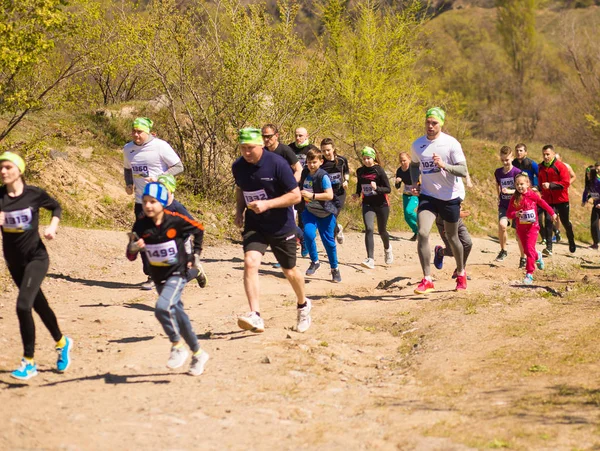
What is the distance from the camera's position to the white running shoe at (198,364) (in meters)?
6.79

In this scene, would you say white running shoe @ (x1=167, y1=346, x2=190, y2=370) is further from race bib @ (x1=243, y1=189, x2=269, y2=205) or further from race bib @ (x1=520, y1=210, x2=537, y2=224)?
race bib @ (x1=520, y1=210, x2=537, y2=224)

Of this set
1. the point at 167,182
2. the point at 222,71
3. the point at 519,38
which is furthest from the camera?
the point at 519,38

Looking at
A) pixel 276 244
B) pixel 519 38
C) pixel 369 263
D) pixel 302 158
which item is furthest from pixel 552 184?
pixel 519 38

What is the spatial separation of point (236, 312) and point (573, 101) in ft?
134

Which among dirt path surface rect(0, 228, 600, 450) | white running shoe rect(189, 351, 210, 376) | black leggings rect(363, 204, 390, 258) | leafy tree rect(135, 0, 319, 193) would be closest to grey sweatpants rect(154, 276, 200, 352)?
white running shoe rect(189, 351, 210, 376)

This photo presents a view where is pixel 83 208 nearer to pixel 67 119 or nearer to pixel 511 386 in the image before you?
pixel 67 119

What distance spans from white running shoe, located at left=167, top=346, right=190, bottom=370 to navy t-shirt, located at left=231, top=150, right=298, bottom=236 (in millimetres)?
1780

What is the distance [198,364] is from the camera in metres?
6.82

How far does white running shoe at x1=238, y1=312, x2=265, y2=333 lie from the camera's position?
310 inches

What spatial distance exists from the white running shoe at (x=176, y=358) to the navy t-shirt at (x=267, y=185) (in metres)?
1.78

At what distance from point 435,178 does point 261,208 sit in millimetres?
3288

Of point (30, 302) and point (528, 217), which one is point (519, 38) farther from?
point (30, 302)

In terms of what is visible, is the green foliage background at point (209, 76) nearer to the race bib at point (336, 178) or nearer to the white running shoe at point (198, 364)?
the race bib at point (336, 178)

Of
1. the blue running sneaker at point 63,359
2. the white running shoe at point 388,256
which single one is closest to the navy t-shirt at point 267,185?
the blue running sneaker at point 63,359
